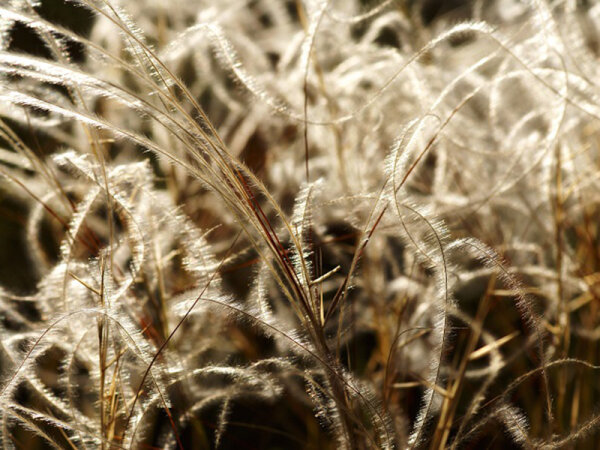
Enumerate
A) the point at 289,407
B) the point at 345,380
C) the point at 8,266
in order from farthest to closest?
the point at 8,266 < the point at 289,407 < the point at 345,380

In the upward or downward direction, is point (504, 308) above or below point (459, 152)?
below

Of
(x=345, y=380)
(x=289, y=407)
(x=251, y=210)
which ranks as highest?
(x=251, y=210)

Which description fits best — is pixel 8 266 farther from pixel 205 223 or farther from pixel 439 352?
pixel 439 352

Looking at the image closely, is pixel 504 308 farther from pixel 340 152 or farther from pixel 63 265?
pixel 63 265

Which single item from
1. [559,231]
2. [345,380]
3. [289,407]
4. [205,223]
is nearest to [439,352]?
[345,380]

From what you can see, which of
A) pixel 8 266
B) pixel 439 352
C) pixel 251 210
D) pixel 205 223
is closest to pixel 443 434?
pixel 439 352

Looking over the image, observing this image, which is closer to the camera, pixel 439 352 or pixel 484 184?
pixel 439 352

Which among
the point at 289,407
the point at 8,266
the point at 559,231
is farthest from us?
the point at 8,266
